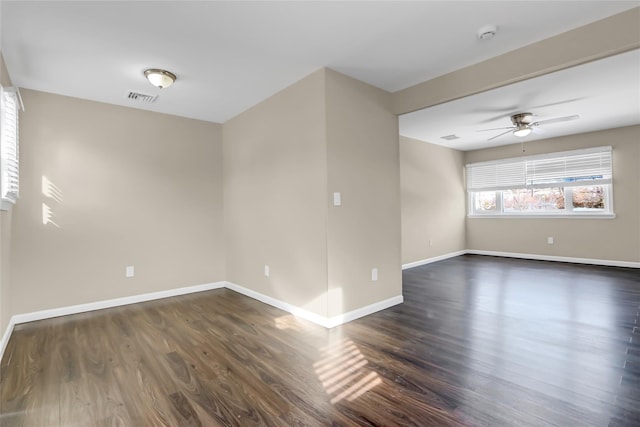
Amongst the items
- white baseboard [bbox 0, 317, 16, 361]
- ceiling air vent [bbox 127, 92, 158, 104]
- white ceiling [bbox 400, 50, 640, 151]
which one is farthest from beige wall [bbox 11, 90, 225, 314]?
white ceiling [bbox 400, 50, 640, 151]

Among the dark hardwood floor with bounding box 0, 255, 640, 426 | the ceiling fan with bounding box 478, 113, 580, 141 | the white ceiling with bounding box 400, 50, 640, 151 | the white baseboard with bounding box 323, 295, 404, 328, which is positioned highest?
the white ceiling with bounding box 400, 50, 640, 151

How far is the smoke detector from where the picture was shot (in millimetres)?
2317

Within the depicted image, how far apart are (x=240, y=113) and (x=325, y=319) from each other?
2815mm

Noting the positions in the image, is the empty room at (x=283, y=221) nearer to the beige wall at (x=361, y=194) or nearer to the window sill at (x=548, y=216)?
the beige wall at (x=361, y=194)

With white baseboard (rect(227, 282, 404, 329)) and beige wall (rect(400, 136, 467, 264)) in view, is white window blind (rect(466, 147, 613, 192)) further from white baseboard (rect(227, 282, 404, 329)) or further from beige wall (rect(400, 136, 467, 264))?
white baseboard (rect(227, 282, 404, 329))

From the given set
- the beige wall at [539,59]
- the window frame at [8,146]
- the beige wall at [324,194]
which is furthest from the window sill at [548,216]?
the window frame at [8,146]

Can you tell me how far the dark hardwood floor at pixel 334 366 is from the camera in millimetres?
1666

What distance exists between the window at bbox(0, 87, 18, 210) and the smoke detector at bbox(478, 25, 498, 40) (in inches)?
140

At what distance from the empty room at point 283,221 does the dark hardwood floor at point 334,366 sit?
18 mm

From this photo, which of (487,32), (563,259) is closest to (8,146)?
(487,32)

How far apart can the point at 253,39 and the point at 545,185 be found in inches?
246

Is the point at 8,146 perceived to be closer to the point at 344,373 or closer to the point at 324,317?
the point at 324,317

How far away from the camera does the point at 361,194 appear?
322 cm

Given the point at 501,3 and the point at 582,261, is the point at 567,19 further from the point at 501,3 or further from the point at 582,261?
the point at 582,261
